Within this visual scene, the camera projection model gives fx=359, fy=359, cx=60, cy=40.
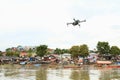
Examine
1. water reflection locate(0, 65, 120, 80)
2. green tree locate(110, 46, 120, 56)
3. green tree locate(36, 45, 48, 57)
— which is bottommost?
water reflection locate(0, 65, 120, 80)

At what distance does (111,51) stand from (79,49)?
13.8 metres

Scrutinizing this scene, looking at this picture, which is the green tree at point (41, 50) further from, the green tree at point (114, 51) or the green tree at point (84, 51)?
the green tree at point (114, 51)

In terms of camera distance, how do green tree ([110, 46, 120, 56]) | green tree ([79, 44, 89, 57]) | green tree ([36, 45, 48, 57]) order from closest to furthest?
green tree ([79, 44, 89, 57]) → green tree ([110, 46, 120, 56]) → green tree ([36, 45, 48, 57])

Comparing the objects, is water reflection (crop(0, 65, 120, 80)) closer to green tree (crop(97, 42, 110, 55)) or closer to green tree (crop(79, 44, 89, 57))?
green tree (crop(97, 42, 110, 55))

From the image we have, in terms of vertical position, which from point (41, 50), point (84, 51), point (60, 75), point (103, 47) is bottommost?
point (60, 75)

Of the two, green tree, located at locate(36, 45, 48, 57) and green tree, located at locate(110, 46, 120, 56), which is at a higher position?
green tree, located at locate(36, 45, 48, 57)

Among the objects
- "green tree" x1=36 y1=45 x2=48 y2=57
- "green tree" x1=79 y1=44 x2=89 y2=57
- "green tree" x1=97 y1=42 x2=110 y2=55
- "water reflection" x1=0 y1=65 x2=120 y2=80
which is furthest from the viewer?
"green tree" x1=36 y1=45 x2=48 y2=57

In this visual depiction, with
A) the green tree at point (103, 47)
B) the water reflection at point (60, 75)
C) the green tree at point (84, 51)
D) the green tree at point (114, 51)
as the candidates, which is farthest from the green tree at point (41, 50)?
the water reflection at point (60, 75)

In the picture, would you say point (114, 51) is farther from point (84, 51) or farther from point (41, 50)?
point (41, 50)

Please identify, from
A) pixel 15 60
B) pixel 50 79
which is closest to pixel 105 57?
pixel 15 60

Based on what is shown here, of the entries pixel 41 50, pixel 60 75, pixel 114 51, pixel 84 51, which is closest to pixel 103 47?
pixel 114 51

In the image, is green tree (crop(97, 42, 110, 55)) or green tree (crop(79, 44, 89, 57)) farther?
green tree (crop(79, 44, 89, 57))

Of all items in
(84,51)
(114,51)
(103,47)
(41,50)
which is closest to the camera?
(103,47)

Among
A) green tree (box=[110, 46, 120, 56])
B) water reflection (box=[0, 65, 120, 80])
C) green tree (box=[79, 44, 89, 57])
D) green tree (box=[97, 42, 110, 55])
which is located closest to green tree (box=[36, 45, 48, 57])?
green tree (box=[79, 44, 89, 57])
